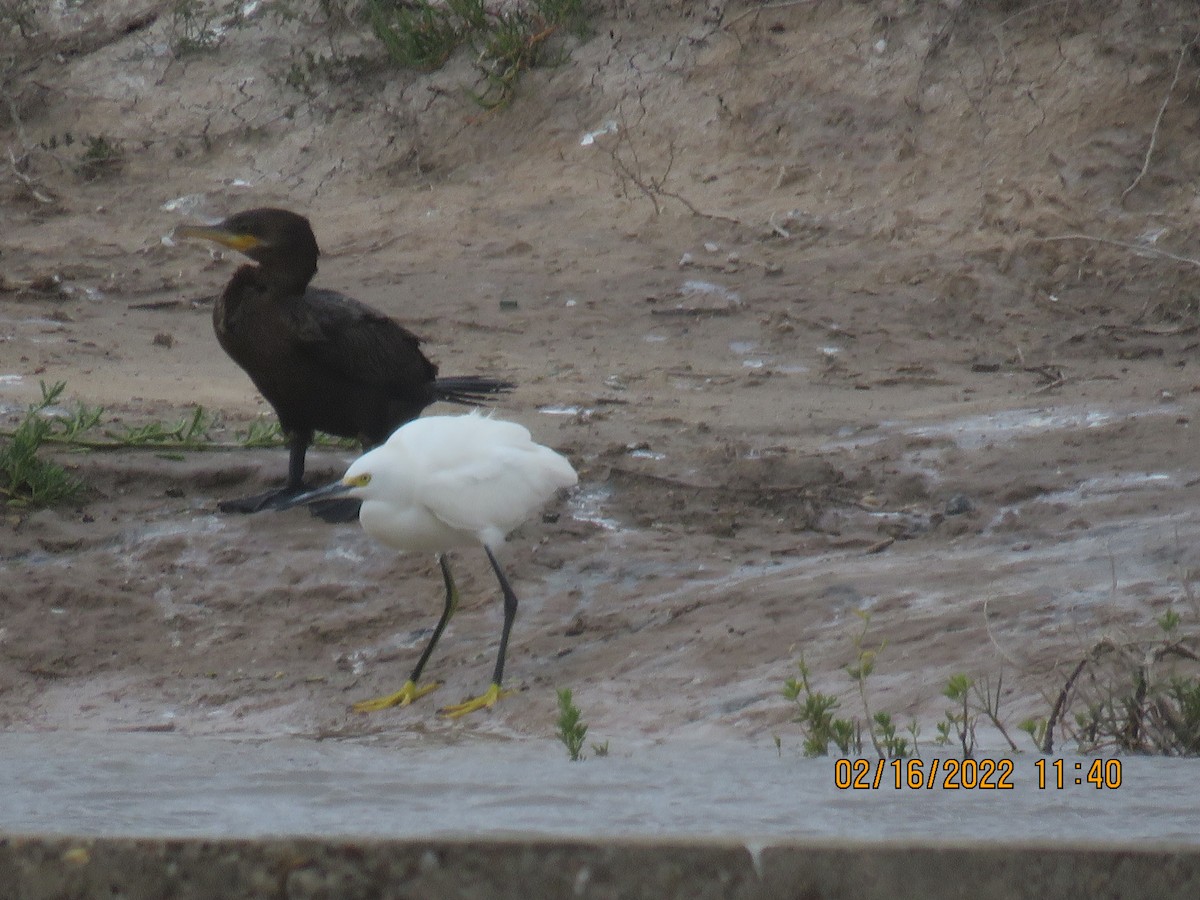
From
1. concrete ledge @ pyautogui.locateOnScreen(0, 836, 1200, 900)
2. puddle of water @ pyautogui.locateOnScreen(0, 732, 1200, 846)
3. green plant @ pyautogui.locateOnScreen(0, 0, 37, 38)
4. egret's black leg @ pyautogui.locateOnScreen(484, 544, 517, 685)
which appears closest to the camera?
concrete ledge @ pyautogui.locateOnScreen(0, 836, 1200, 900)

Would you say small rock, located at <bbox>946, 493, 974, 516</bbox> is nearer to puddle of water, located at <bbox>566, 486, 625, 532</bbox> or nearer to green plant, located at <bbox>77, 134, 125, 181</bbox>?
puddle of water, located at <bbox>566, 486, 625, 532</bbox>

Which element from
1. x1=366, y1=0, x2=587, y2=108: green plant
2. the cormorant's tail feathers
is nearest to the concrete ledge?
the cormorant's tail feathers

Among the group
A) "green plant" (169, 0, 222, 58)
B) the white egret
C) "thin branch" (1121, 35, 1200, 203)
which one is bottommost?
the white egret

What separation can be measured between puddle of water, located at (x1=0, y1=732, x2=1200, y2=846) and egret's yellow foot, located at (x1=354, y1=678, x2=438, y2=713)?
8.10ft

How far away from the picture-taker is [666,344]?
31.6ft

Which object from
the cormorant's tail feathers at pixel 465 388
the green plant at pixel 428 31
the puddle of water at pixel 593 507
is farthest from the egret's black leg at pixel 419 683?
the green plant at pixel 428 31

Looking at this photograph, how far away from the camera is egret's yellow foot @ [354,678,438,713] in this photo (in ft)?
15.6

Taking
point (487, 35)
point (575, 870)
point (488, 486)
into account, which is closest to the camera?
point (575, 870)

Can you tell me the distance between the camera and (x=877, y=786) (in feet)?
5.97

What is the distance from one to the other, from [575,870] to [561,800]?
15.3 inches

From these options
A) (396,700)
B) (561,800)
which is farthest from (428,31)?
(561,800)

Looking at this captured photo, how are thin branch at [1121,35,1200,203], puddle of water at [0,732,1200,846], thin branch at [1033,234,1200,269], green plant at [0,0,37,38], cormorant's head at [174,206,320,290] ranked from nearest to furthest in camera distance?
puddle of water at [0,732,1200,846]
cormorant's head at [174,206,320,290]
thin branch at [1033,234,1200,269]
thin branch at [1121,35,1200,203]
green plant at [0,0,37,38]

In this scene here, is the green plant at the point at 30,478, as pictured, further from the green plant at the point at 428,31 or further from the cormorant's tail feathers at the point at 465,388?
the green plant at the point at 428,31
